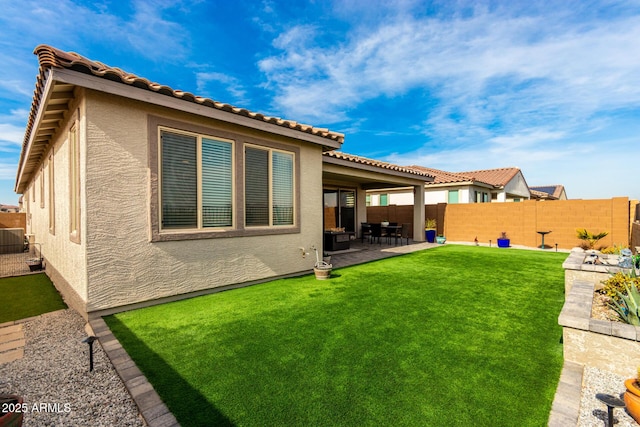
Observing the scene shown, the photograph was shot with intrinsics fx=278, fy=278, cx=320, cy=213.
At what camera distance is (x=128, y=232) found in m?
5.25

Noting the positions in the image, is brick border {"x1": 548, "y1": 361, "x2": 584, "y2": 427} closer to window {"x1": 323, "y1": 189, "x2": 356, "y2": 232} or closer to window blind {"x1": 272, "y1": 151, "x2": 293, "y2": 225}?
window blind {"x1": 272, "y1": 151, "x2": 293, "y2": 225}

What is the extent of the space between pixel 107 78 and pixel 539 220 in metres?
17.8

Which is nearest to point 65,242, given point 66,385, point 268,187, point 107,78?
point 107,78

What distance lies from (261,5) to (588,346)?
1244 cm

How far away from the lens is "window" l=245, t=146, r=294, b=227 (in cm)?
707

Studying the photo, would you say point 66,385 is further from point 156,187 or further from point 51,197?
point 51,197

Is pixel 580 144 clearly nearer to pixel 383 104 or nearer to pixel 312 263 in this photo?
pixel 383 104

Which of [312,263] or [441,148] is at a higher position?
[441,148]

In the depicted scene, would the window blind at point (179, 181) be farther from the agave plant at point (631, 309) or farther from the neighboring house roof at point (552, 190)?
the neighboring house roof at point (552, 190)

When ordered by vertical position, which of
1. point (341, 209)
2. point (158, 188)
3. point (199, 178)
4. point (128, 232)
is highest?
point (199, 178)

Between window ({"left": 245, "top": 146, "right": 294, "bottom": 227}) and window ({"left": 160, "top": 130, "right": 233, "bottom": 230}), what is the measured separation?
0.54 meters

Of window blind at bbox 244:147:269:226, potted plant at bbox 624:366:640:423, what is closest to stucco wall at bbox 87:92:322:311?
window blind at bbox 244:147:269:226

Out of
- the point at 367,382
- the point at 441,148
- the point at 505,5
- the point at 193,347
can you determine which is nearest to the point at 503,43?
the point at 505,5

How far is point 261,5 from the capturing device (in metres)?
9.98
